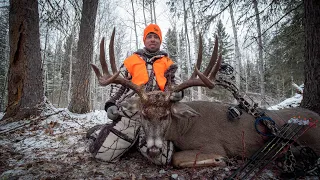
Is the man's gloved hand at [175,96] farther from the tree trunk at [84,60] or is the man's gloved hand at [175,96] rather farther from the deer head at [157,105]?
the tree trunk at [84,60]

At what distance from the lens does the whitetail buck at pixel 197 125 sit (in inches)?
112

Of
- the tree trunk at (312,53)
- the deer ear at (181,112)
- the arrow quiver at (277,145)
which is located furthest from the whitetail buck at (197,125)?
the tree trunk at (312,53)

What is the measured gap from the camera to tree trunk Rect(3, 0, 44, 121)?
5082mm

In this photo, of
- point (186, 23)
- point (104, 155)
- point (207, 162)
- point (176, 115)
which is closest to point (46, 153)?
point (104, 155)

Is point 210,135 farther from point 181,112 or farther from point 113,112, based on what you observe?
point 113,112

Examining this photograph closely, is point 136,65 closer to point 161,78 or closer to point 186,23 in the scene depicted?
point 161,78

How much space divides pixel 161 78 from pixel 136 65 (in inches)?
22.6

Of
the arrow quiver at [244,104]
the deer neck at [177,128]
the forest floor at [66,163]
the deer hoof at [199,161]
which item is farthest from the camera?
the arrow quiver at [244,104]

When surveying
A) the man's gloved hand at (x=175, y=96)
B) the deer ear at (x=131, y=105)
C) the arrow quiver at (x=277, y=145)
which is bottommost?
the arrow quiver at (x=277, y=145)

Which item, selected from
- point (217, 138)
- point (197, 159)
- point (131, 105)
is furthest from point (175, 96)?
point (217, 138)

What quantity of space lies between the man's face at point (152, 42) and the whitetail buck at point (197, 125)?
1.34 m

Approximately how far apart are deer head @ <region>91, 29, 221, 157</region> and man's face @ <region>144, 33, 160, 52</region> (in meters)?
1.33

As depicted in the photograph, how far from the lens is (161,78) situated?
379cm

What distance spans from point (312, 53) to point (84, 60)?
7045 mm
